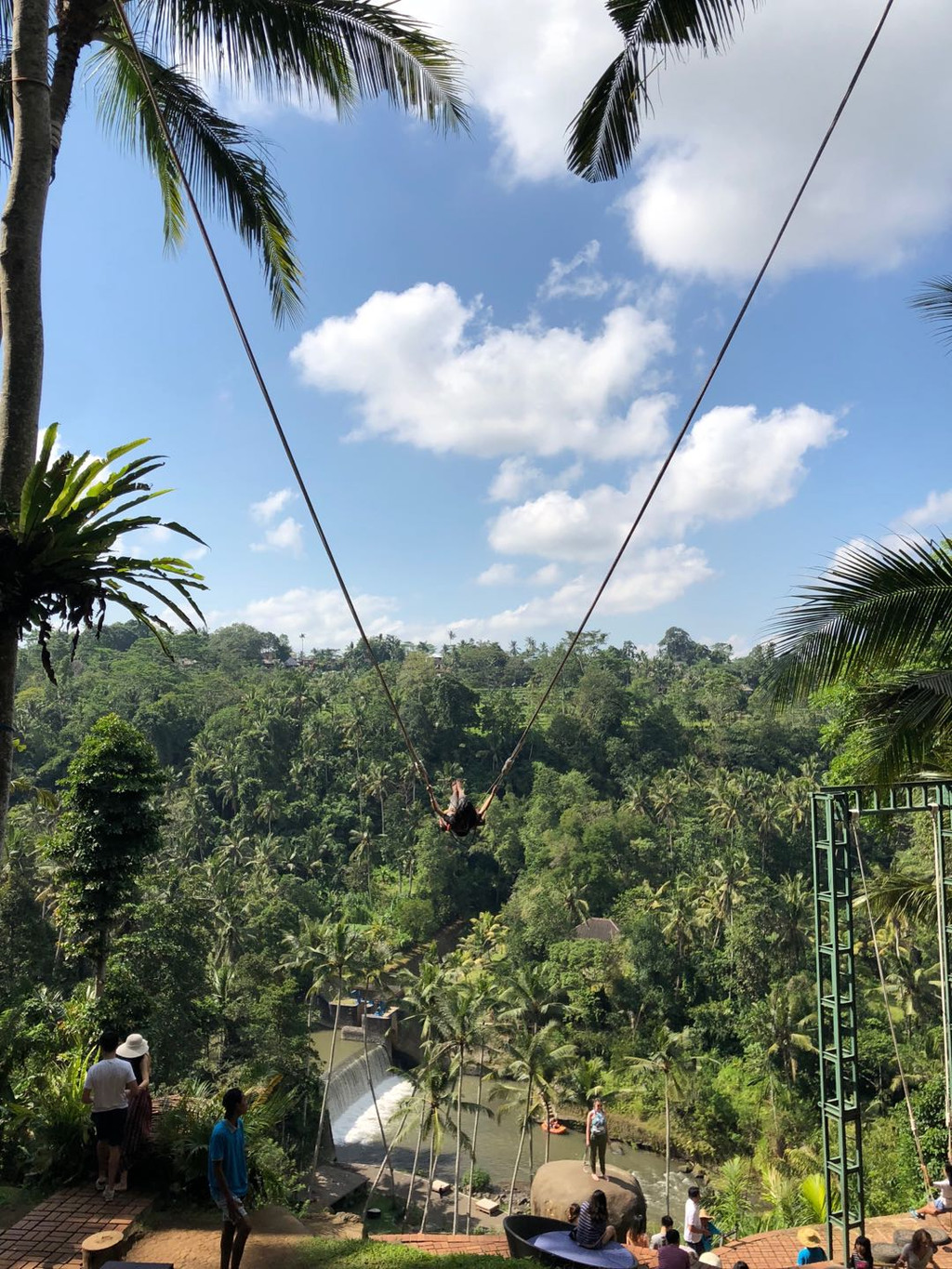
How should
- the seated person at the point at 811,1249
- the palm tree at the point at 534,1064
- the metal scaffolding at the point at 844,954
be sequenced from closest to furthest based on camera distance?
the metal scaffolding at the point at 844,954, the seated person at the point at 811,1249, the palm tree at the point at 534,1064

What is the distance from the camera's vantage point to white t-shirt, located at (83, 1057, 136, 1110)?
489cm

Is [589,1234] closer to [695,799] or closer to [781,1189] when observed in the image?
[781,1189]

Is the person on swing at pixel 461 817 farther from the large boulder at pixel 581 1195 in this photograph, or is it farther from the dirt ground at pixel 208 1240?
the large boulder at pixel 581 1195

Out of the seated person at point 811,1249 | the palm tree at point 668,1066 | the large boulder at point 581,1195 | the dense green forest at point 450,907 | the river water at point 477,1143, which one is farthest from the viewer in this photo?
the river water at point 477,1143

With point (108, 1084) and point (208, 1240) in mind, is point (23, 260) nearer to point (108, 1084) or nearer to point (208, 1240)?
point (108, 1084)

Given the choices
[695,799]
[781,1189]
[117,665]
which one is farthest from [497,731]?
[781,1189]

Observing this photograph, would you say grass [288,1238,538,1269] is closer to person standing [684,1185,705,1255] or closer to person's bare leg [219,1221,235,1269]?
person's bare leg [219,1221,235,1269]

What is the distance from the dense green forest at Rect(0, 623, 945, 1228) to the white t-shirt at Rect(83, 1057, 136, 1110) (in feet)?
2.14

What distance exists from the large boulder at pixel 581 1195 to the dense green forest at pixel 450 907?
157 inches

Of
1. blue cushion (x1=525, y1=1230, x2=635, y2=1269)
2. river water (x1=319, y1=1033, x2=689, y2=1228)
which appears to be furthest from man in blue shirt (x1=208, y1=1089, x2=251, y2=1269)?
river water (x1=319, y1=1033, x2=689, y2=1228)

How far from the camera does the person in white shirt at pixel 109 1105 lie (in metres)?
4.89

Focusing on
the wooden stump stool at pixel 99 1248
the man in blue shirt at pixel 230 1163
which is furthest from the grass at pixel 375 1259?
the wooden stump stool at pixel 99 1248

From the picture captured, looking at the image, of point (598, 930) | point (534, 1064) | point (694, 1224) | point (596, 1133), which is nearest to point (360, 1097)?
point (534, 1064)

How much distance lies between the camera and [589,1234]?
5.62 meters
